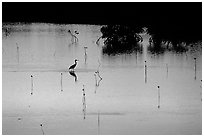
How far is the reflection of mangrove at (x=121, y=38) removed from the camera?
10.4 feet

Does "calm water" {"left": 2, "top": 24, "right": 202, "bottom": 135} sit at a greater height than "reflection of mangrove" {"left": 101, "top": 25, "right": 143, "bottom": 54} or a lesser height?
lesser

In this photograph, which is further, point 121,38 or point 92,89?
point 121,38

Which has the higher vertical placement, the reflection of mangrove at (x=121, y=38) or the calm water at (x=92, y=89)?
the reflection of mangrove at (x=121, y=38)

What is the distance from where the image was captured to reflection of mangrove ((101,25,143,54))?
3.16m

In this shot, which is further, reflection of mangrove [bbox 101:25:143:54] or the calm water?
reflection of mangrove [bbox 101:25:143:54]

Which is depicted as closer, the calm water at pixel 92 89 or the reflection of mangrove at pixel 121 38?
the calm water at pixel 92 89

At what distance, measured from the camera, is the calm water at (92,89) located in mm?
2934

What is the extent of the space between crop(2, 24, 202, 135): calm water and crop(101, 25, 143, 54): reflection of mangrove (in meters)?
0.04

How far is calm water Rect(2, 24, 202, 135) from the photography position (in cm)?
293

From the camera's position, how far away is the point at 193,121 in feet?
9.62

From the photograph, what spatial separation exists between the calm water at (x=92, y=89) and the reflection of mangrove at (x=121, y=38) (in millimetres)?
44

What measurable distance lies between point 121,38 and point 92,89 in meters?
0.39

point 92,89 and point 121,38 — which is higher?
point 121,38

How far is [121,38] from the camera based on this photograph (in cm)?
322
